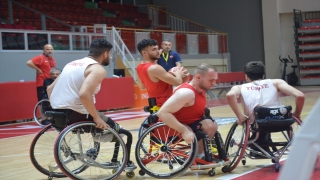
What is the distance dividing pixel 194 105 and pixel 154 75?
2.71 feet

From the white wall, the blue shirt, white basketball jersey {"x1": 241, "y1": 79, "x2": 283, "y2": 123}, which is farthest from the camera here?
the white wall

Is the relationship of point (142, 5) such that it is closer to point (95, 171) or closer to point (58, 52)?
point (58, 52)

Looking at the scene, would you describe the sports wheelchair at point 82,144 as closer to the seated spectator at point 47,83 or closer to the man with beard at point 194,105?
the man with beard at point 194,105

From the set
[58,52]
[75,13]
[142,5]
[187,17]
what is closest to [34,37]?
[58,52]

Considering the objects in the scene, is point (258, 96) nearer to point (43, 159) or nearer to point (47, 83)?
point (43, 159)

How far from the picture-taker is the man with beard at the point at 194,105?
4.74m

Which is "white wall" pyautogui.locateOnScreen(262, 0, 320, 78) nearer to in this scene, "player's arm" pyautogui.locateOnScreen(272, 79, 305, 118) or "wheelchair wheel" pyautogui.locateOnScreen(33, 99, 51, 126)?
"wheelchair wheel" pyautogui.locateOnScreen(33, 99, 51, 126)

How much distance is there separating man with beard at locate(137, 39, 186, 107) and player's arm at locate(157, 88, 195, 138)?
2.08ft

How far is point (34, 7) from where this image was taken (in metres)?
19.4

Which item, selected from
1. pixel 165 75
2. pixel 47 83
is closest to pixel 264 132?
pixel 165 75

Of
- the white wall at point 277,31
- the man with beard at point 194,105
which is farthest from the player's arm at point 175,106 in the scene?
the white wall at point 277,31

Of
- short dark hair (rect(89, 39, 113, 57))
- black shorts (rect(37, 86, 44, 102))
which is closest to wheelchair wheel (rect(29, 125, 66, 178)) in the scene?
short dark hair (rect(89, 39, 113, 57))

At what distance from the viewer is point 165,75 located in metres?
5.52

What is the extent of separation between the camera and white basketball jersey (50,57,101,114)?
186 inches
